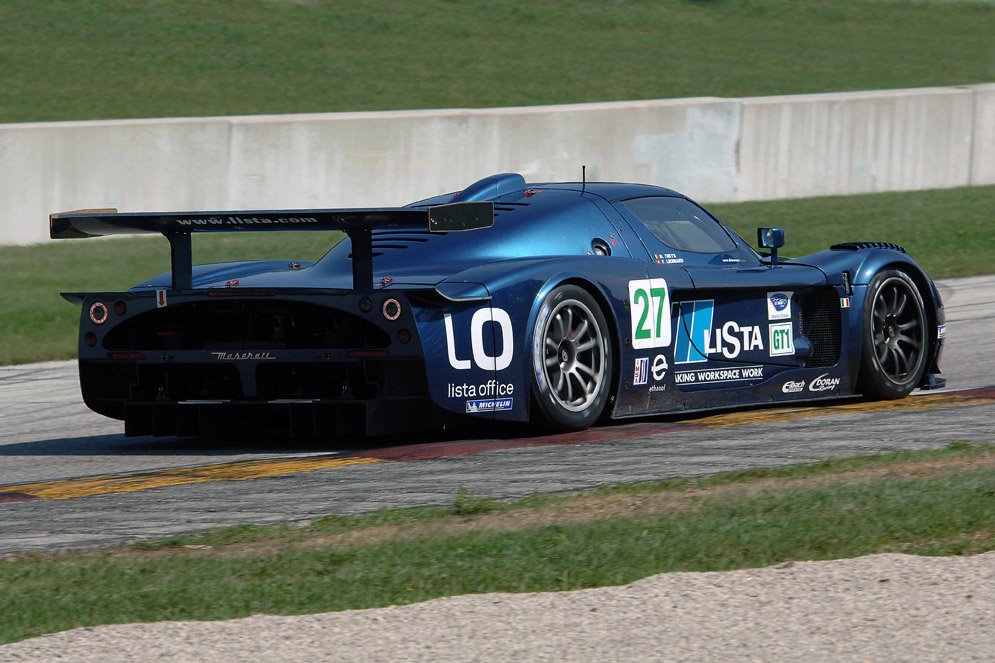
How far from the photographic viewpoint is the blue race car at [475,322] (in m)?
7.53

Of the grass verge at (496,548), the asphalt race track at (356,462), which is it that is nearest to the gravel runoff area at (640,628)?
the grass verge at (496,548)

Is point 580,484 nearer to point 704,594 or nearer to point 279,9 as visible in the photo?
point 704,594

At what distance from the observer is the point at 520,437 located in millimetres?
8188

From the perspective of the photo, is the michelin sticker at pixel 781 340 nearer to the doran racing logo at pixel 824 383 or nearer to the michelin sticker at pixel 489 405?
the doran racing logo at pixel 824 383

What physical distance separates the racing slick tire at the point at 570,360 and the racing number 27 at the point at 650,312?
0.63ft

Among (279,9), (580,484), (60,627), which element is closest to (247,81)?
(279,9)

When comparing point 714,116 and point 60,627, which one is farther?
point 714,116

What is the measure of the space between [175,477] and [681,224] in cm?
318

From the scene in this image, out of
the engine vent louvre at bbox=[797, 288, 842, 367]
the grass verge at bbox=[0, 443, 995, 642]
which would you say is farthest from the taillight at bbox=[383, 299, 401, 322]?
the engine vent louvre at bbox=[797, 288, 842, 367]

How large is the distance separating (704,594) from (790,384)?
14.1 ft

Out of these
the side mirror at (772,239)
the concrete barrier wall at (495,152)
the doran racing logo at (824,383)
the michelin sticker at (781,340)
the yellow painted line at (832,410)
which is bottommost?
the yellow painted line at (832,410)

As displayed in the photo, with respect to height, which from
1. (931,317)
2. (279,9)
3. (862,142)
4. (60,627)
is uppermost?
(279,9)

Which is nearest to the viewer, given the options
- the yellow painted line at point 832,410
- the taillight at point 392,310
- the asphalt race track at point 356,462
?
the asphalt race track at point 356,462

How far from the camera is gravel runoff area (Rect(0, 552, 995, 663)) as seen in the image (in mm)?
4418
